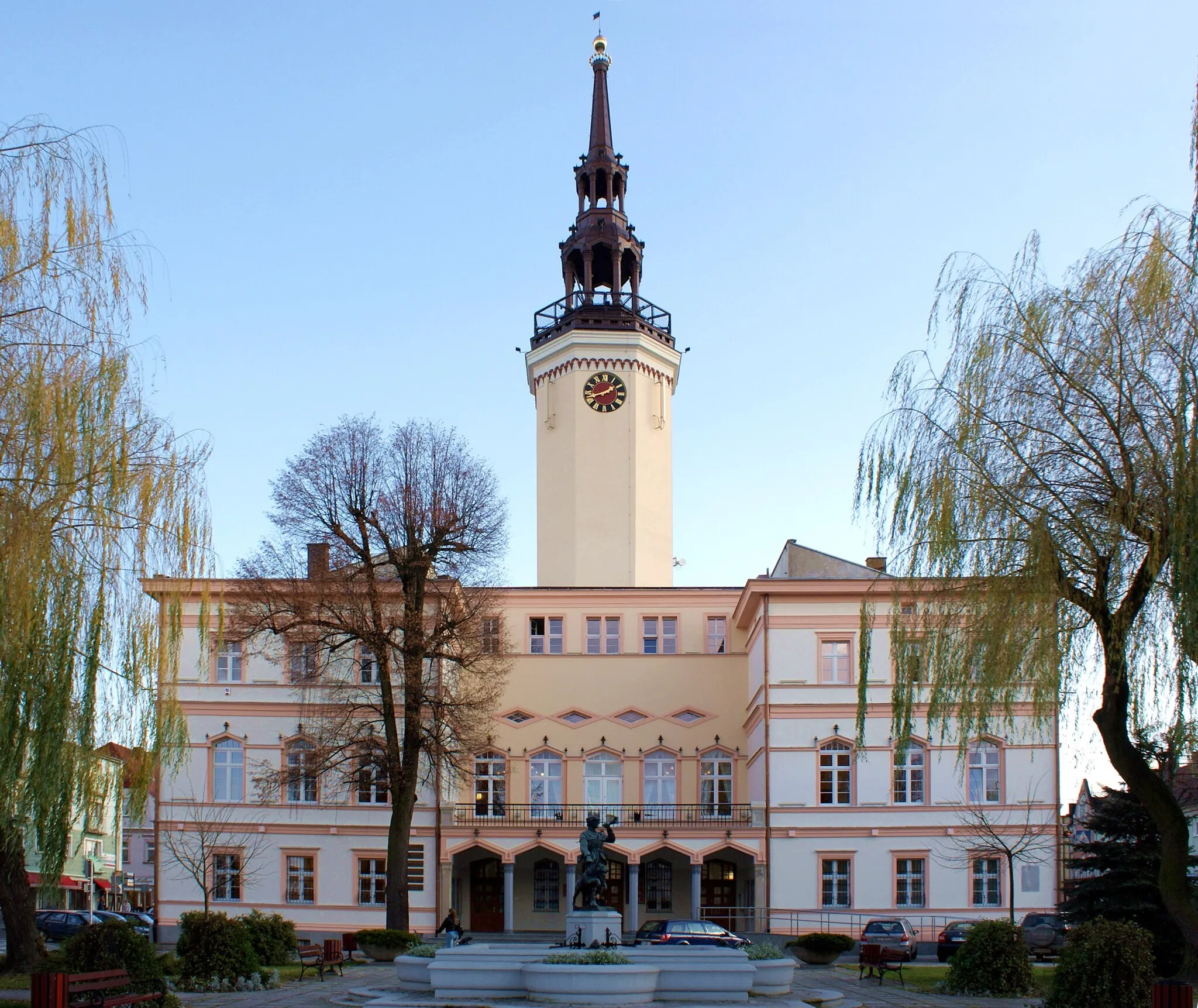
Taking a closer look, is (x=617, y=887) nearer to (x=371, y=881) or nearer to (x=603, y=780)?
(x=603, y=780)

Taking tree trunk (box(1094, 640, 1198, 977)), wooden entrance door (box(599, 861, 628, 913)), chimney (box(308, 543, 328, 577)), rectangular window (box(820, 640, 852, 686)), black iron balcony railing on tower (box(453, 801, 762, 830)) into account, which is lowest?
wooden entrance door (box(599, 861, 628, 913))

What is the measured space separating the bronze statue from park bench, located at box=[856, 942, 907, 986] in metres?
6.67

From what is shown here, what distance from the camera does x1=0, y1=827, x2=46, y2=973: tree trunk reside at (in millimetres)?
26203

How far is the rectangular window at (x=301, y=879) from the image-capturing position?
148ft

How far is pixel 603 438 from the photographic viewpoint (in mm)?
57250

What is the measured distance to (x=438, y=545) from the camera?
132 feet

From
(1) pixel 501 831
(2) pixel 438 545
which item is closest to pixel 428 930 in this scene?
(1) pixel 501 831

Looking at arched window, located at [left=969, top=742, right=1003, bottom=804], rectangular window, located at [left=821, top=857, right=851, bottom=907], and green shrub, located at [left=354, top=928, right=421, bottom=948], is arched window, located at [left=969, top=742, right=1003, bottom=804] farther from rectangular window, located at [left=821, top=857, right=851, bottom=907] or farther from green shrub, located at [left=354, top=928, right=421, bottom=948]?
green shrub, located at [left=354, top=928, right=421, bottom=948]

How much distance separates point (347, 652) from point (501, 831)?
7468mm

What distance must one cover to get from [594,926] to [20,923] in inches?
420

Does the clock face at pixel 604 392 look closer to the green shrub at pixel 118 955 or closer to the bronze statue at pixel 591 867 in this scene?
the bronze statue at pixel 591 867

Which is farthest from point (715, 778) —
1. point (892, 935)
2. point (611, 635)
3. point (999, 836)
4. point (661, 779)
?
point (892, 935)

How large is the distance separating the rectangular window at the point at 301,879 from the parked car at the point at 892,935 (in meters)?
17.1

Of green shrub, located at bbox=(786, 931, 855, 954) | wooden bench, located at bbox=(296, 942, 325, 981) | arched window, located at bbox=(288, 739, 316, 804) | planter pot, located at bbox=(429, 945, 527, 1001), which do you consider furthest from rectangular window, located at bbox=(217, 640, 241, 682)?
planter pot, located at bbox=(429, 945, 527, 1001)
